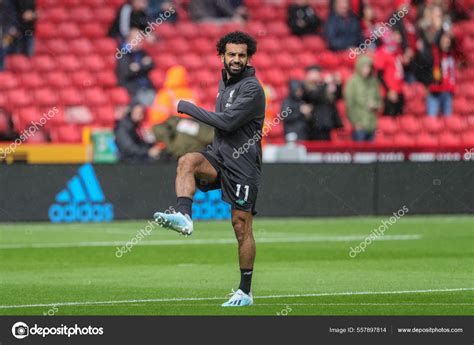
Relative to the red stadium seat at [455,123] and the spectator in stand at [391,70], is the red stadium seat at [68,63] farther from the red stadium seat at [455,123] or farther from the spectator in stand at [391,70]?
the red stadium seat at [455,123]

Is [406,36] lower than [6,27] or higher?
higher

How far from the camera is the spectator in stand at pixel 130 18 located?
29.0 m

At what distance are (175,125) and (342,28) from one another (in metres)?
7.29

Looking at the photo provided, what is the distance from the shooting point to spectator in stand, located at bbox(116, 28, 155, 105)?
28266 millimetres

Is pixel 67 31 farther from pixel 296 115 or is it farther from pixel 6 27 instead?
pixel 296 115

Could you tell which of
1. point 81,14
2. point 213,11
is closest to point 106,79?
point 81,14

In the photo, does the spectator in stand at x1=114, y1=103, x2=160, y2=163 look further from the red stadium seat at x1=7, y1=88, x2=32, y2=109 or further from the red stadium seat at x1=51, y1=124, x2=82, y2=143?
the red stadium seat at x1=7, y1=88, x2=32, y2=109

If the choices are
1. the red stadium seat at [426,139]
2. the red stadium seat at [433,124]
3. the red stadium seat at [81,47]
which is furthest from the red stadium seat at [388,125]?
the red stadium seat at [81,47]

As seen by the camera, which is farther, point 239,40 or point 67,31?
point 67,31

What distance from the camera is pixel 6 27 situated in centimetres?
2791

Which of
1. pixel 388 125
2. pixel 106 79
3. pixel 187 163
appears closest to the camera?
pixel 187 163

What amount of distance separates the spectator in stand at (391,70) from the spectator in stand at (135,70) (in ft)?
16.8

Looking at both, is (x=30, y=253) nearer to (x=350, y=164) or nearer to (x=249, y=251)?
(x=249, y=251)

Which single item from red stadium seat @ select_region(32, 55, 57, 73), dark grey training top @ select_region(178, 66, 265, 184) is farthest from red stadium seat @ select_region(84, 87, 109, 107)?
dark grey training top @ select_region(178, 66, 265, 184)
